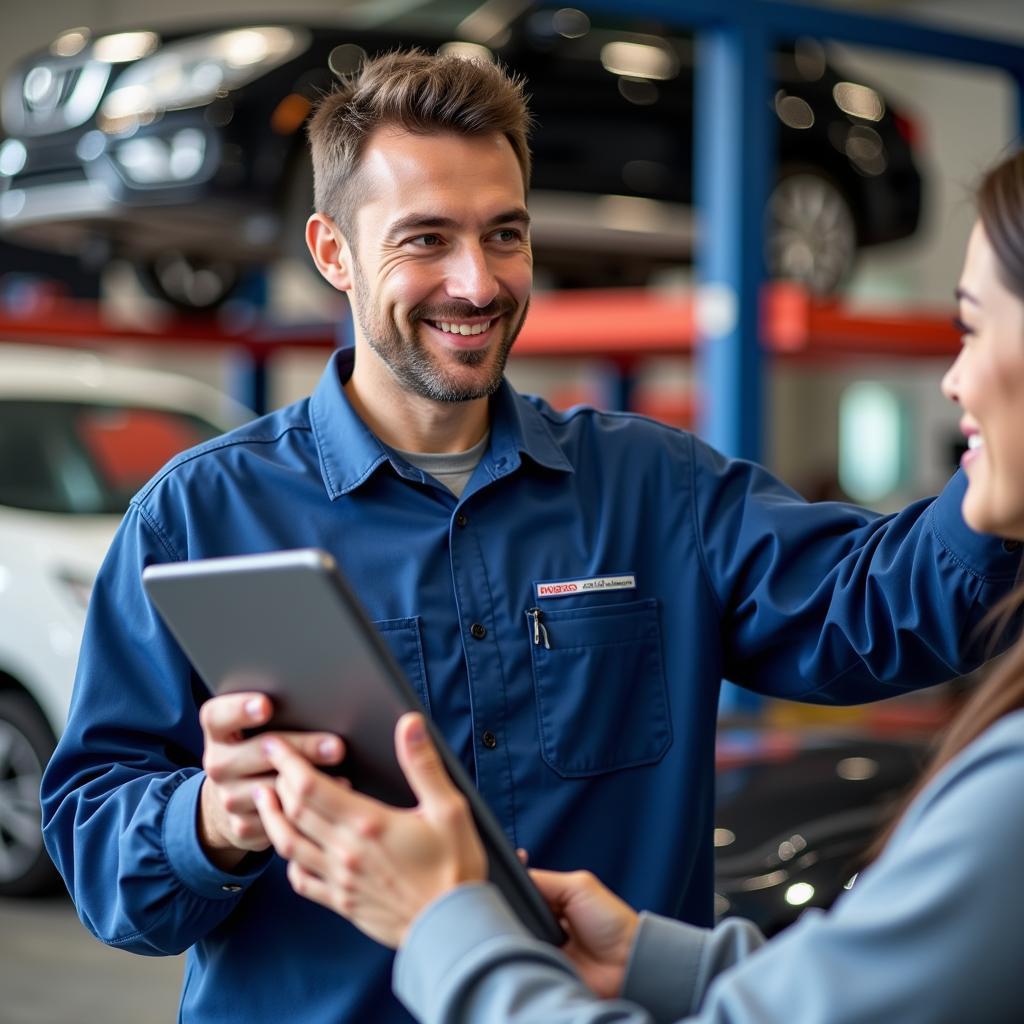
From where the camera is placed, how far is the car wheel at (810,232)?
22.3ft

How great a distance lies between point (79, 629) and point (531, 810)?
3.43 metres

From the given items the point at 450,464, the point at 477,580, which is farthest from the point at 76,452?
the point at 477,580

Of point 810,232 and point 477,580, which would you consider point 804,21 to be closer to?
point 810,232

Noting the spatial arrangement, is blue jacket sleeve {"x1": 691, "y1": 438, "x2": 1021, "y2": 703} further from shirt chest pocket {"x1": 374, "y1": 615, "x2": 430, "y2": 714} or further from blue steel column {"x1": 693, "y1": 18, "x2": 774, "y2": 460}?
blue steel column {"x1": 693, "y1": 18, "x2": 774, "y2": 460}

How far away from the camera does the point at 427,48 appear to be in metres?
6.20

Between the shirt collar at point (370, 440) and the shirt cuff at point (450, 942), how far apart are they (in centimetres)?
73

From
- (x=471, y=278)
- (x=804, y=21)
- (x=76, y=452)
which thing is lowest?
(x=76, y=452)

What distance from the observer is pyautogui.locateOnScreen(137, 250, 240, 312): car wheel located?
27.2ft

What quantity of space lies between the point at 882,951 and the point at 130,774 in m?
0.97

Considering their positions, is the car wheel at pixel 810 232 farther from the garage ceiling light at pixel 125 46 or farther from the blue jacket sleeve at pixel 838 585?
the blue jacket sleeve at pixel 838 585

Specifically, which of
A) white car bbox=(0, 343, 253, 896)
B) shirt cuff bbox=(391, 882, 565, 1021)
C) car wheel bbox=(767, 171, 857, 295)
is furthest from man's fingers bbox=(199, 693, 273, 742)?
car wheel bbox=(767, 171, 857, 295)

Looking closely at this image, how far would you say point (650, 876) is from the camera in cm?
184

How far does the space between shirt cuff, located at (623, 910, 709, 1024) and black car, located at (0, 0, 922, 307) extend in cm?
430

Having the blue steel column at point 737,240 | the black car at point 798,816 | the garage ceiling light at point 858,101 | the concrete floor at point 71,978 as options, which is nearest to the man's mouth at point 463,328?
the black car at point 798,816
